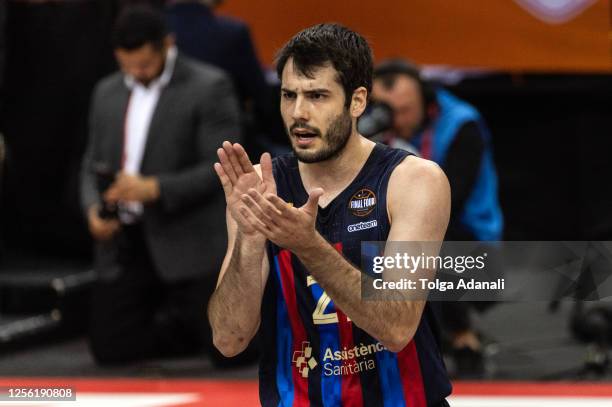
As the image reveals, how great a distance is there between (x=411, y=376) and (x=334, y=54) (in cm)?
90

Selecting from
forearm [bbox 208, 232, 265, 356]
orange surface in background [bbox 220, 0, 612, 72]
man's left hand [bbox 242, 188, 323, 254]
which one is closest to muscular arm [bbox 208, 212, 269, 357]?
forearm [bbox 208, 232, 265, 356]

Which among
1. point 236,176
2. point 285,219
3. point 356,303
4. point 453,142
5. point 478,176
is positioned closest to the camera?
point 285,219

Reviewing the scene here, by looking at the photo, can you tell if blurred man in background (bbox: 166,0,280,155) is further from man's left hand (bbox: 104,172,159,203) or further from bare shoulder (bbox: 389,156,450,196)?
bare shoulder (bbox: 389,156,450,196)

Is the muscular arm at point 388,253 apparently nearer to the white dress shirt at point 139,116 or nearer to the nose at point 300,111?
the nose at point 300,111

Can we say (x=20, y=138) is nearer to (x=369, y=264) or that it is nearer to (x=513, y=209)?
(x=513, y=209)

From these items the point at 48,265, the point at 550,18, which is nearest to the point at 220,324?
the point at 550,18

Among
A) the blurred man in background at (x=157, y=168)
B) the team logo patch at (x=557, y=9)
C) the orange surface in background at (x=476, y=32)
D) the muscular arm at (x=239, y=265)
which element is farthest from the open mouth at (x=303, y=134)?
the team logo patch at (x=557, y=9)

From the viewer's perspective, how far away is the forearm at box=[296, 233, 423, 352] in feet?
10.1

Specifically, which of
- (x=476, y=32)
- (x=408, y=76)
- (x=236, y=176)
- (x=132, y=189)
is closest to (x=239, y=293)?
(x=236, y=176)

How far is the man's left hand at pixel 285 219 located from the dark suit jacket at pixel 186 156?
342 cm

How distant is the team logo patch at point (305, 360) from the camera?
346cm

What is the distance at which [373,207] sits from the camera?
3447 millimetres

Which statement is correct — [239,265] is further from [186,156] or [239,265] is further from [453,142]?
[186,156]

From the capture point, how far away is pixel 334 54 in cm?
→ 338
